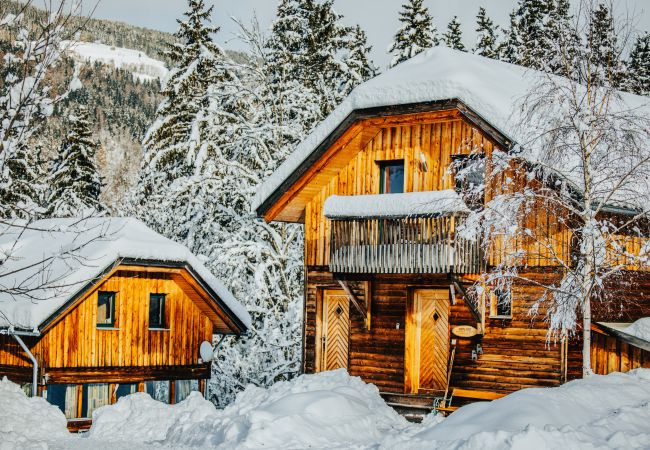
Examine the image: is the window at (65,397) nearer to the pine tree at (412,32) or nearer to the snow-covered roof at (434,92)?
the snow-covered roof at (434,92)

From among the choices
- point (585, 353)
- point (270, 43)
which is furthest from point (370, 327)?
point (270, 43)

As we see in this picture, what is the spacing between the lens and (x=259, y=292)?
98.9ft

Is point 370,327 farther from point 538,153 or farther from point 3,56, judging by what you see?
point 3,56

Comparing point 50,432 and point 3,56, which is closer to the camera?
point 3,56

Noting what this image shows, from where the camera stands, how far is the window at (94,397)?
84.8 ft

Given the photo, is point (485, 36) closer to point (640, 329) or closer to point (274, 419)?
point (640, 329)

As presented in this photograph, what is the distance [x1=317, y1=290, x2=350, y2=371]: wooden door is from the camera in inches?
905

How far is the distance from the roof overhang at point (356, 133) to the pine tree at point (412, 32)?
1992 centimetres

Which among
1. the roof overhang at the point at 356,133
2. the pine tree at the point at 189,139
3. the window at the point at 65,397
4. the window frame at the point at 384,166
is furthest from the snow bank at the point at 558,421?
the pine tree at the point at 189,139

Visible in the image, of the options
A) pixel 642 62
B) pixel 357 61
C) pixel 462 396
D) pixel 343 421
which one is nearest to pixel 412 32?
pixel 357 61

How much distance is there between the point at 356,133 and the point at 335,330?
5.43 m

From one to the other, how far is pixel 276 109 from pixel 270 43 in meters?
2.60

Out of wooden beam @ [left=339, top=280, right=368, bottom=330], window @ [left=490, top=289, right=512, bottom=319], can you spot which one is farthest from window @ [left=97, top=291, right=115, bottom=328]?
window @ [left=490, top=289, right=512, bottom=319]

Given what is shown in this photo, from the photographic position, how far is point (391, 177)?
72.8 feet
